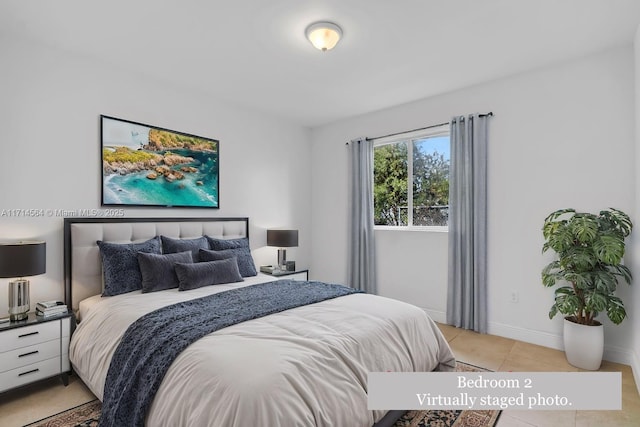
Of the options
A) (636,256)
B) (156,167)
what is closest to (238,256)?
(156,167)

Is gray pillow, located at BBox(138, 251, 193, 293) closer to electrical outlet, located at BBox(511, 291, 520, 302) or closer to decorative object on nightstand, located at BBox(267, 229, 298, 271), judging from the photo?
decorative object on nightstand, located at BBox(267, 229, 298, 271)

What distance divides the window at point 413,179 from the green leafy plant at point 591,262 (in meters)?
1.34

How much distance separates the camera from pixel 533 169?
3197 millimetres

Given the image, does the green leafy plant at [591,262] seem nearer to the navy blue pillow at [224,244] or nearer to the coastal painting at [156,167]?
the navy blue pillow at [224,244]

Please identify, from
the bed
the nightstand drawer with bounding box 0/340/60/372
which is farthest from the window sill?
the nightstand drawer with bounding box 0/340/60/372

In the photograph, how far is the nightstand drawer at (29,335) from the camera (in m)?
2.17

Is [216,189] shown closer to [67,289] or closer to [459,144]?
[67,289]

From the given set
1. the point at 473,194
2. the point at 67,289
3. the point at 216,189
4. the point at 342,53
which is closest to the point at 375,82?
the point at 342,53

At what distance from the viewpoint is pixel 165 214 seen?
346cm

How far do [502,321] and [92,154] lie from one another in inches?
170

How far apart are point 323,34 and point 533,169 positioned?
2.39m

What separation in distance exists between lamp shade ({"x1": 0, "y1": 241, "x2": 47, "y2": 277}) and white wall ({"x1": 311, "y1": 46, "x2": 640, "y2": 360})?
11.7 ft

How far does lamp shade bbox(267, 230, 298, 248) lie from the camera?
4172mm

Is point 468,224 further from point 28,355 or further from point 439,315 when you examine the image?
point 28,355
